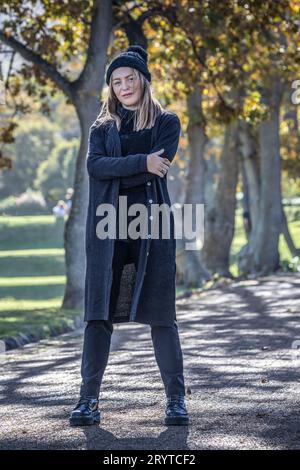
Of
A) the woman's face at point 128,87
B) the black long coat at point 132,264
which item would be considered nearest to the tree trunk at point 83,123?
the woman's face at point 128,87

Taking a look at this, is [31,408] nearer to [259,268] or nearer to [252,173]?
[259,268]

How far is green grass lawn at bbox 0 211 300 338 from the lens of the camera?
1761cm

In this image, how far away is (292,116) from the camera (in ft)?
142

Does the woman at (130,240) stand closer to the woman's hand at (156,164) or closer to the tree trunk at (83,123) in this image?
the woman's hand at (156,164)

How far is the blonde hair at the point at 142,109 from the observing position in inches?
300

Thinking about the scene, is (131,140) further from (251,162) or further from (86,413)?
(251,162)

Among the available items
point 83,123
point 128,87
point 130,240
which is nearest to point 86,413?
point 130,240

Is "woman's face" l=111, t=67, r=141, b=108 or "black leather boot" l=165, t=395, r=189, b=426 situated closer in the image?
"black leather boot" l=165, t=395, r=189, b=426

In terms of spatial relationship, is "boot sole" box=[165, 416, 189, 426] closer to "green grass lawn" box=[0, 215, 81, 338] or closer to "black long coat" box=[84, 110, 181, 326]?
"black long coat" box=[84, 110, 181, 326]

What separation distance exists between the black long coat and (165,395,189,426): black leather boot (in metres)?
0.47

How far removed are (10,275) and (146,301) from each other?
3204 cm

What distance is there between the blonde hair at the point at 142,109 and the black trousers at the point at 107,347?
713 millimetres

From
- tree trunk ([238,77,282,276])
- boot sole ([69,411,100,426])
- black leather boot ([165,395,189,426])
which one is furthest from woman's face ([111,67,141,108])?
tree trunk ([238,77,282,276])
